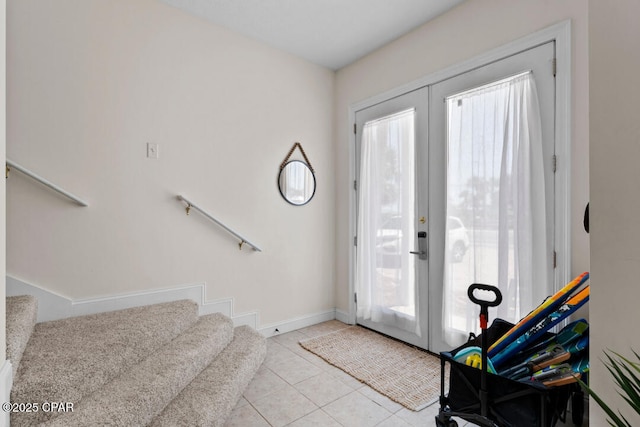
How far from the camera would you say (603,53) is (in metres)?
1.07

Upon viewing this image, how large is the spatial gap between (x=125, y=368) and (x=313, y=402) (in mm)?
1109

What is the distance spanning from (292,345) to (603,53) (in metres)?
2.78

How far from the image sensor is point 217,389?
1819 millimetres

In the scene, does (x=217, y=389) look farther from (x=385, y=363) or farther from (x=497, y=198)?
(x=497, y=198)

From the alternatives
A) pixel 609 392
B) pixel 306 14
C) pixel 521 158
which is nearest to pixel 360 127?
pixel 306 14

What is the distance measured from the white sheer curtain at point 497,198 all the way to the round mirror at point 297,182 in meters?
1.43

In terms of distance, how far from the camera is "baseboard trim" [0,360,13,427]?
1.25 m

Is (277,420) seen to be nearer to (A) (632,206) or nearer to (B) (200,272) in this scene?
(B) (200,272)

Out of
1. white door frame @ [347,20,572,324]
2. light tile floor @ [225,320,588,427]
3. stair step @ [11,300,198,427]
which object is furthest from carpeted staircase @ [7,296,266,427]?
white door frame @ [347,20,572,324]

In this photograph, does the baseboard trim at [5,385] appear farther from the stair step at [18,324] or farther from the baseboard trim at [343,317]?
the baseboard trim at [343,317]

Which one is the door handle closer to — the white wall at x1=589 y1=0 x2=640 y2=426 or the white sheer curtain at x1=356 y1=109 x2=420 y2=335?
the white sheer curtain at x1=356 y1=109 x2=420 y2=335

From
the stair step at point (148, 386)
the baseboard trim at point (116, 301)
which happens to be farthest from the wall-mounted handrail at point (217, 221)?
the stair step at point (148, 386)

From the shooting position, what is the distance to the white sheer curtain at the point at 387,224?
2.85m

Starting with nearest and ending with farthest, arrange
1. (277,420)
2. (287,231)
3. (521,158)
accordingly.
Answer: (277,420) → (521,158) → (287,231)
